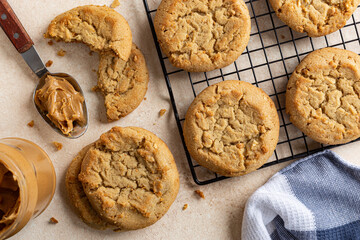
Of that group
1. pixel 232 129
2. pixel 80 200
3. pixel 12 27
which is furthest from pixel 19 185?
pixel 232 129

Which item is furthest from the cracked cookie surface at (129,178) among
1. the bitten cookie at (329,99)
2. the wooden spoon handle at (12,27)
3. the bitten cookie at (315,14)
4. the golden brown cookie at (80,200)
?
the bitten cookie at (315,14)

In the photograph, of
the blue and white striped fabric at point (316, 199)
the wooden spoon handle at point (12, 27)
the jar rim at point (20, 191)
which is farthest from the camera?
the blue and white striped fabric at point (316, 199)

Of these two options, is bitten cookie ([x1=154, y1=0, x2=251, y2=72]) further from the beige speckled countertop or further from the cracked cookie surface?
the cracked cookie surface

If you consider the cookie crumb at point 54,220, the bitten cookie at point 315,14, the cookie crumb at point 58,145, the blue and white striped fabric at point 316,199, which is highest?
the bitten cookie at point 315,14

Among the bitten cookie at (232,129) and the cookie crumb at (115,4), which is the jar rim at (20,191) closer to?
the bitten cookie at (232,129)

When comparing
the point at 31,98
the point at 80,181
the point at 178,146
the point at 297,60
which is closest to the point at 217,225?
the point at 178,146

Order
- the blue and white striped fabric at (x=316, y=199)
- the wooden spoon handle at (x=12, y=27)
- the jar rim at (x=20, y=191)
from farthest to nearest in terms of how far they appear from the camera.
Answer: the blue and white striped fabric at (x=316, y=199), the wooden spoon handle at (x=12, y=27), the jar rim at (x=20, y=191)
